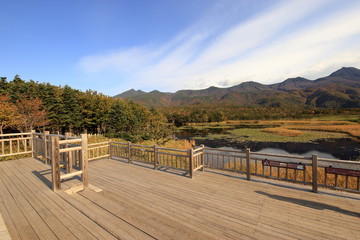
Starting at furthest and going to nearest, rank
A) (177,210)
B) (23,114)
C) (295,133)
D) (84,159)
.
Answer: (295,133) → (23,114) → (84,159) → (177,210)

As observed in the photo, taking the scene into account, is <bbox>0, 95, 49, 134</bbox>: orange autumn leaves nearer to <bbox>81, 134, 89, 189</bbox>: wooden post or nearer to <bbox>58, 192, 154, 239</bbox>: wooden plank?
<bbox>81, 134, 89, 189</bbox>: wooden post

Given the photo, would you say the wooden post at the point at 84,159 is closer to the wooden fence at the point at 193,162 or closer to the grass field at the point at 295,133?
the wooden fence at the point at 193,162

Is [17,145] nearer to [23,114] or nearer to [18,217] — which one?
[23,114]

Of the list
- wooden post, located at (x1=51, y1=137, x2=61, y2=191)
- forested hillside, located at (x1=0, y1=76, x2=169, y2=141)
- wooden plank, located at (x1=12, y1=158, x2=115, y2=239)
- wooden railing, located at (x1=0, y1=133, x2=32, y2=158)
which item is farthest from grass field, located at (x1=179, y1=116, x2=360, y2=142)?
wooden plank, located at (x1=12, y1=158, x2=115, y2=239)

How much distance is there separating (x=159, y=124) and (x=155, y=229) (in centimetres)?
2462

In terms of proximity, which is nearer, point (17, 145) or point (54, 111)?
point (17, 145)

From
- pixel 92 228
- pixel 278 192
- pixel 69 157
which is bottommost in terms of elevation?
pixel 278 192

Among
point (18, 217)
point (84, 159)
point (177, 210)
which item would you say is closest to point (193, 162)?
point (177, 210)

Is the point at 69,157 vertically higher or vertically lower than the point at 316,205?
higher

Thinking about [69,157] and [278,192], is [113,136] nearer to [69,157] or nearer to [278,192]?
[69,157]

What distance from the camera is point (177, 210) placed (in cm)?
385

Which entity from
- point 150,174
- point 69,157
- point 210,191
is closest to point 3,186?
point 69,157

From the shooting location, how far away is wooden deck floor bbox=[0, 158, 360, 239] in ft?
9.81

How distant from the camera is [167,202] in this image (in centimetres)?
425
